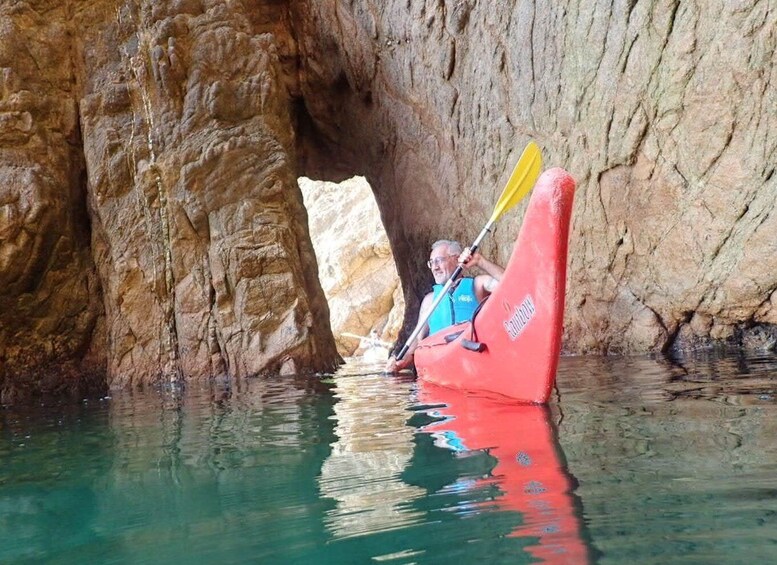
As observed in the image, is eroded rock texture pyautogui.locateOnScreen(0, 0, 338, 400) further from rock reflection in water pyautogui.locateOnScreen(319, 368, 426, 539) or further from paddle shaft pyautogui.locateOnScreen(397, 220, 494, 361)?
rock reflection in water pyautogui.locateOnScreen(319, 368, 426, 539)

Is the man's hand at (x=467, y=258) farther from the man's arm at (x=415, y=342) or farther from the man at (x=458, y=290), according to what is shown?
the man's arm at (x=415, y=342)

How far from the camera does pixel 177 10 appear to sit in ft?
28.0

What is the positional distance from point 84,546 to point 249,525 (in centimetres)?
37

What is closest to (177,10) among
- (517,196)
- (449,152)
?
(449,152)

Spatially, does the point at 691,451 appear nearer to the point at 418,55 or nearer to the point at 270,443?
the point at 270,443

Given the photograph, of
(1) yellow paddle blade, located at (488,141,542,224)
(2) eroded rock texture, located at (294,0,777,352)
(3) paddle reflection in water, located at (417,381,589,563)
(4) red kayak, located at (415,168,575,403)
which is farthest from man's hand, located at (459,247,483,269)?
(2) eroded rock texture, located at (294,0,777,352)

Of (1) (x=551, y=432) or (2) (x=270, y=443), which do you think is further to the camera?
(2) (x=270, y=443)

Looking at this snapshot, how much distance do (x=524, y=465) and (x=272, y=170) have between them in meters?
6.82

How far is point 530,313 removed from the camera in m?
3.04

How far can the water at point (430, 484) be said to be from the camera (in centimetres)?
127

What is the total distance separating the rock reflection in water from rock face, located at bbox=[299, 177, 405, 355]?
20887mm

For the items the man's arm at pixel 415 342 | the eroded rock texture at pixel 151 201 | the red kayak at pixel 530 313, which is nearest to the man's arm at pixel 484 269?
the man's arm at pixel 415 342

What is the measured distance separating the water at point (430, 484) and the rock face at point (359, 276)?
2127 cm

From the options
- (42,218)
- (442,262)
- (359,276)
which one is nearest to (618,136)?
(442,262)
